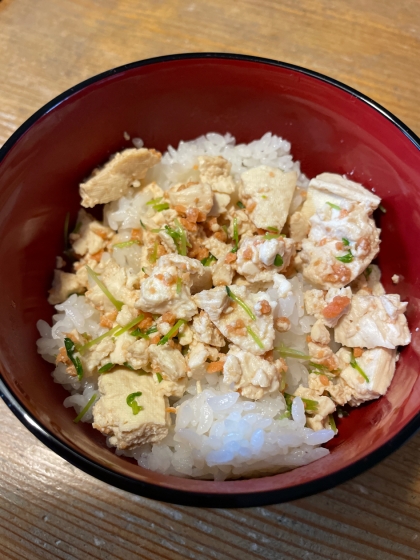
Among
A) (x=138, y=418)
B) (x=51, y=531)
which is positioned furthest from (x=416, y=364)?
(x=51, y=531)

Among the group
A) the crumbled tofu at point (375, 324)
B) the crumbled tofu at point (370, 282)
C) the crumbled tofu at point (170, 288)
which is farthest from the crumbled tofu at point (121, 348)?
the crumbled tofu at point (370, 282)

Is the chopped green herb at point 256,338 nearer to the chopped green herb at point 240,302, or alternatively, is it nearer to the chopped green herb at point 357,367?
the chopped green herb at point 240,302

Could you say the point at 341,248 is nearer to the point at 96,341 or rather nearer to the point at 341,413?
the point at 341,413

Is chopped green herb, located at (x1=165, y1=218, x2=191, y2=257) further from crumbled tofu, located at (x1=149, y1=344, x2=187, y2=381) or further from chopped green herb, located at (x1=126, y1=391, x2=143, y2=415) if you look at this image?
chopped green herb, located at (x1=126, y1=391, x2=143, y2=415)

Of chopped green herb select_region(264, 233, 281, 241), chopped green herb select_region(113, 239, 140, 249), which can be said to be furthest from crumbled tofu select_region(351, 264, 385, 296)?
chopped green herb select_region(113, 239, 140, 249)

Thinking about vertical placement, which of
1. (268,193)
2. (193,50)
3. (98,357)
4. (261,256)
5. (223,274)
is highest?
(193,50)

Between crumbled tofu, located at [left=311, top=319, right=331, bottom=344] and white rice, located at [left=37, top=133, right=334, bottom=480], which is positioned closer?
white rice, located at [left=37, top=133, right=334, bottom=480]

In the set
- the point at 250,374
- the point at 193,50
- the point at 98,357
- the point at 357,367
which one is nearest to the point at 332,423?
the point at 357,367
